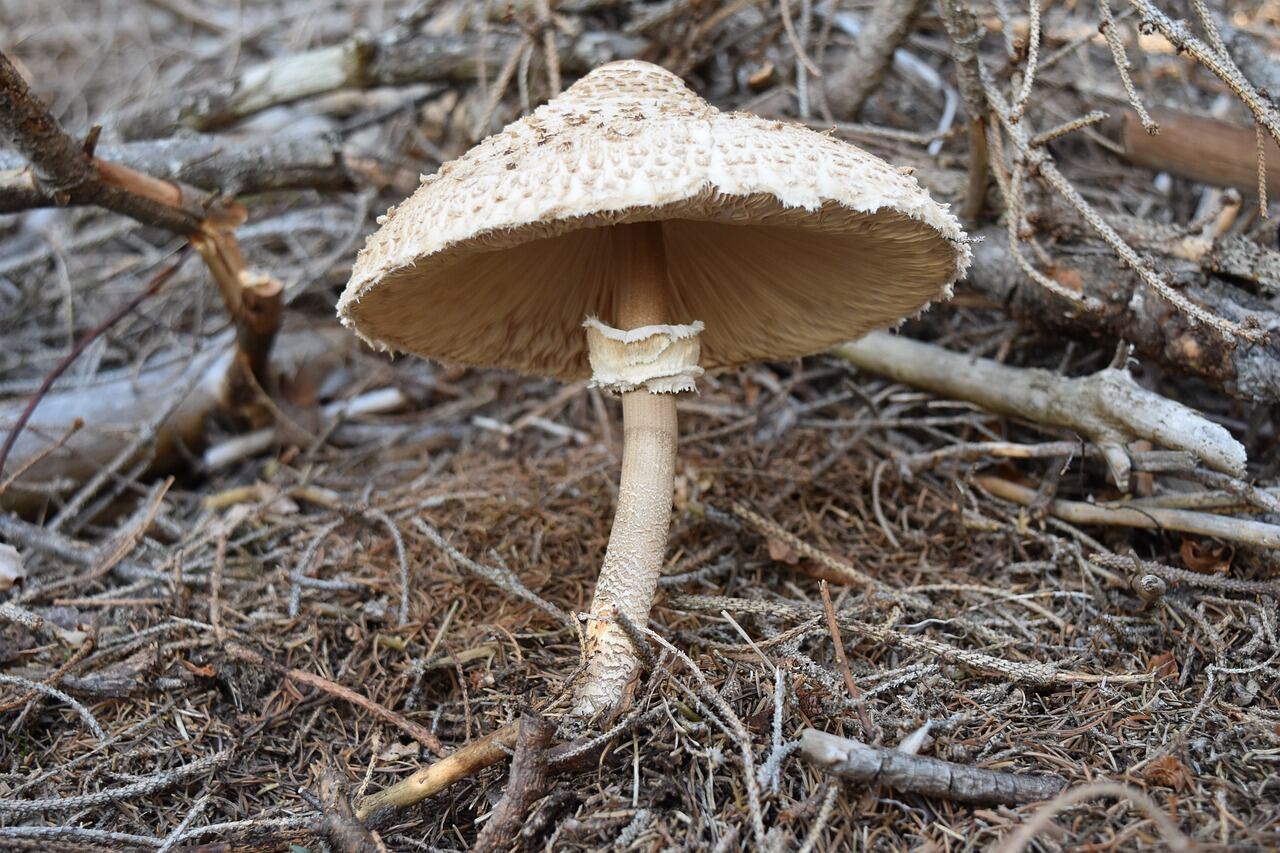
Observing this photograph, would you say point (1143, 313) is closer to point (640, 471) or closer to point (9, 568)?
point (640, 471)

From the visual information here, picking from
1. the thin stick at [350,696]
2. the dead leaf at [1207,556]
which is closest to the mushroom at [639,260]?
the thin stick at [350,696]

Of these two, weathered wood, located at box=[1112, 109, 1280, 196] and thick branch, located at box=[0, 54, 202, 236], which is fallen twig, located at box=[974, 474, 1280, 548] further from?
thick branch, located at box=[0, 54, 202, 236]

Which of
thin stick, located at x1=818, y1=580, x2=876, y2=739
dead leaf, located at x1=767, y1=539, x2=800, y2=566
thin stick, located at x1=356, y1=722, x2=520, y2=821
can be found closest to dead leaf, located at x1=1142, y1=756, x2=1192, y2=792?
thin stick, located at x1=818, y1=580, x2=876, y2=739

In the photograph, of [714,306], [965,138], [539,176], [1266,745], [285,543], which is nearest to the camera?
[539,176]

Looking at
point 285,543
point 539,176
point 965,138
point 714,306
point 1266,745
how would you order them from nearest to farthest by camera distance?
point 539,176 → point 1266,745 → point 714,306 → point 285,543 → point 965,138

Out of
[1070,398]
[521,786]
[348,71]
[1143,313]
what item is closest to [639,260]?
[521,786]

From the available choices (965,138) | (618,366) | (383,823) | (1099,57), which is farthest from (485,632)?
(1099,57)

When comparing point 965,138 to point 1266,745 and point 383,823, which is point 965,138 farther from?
point 383,823
